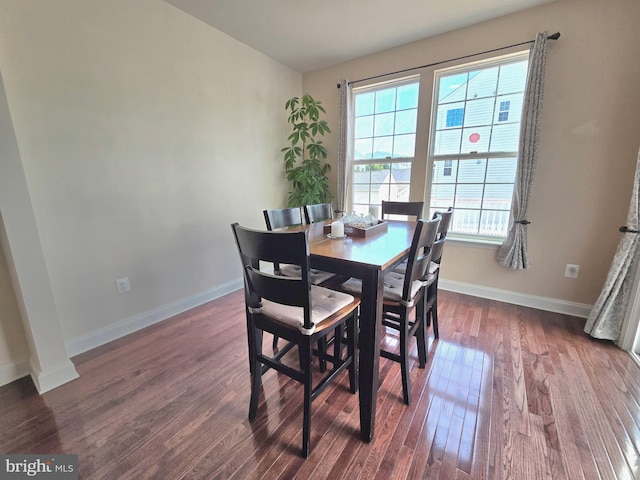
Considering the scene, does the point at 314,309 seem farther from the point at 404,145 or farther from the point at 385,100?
the point at 385,100

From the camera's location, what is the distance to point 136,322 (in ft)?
6.93

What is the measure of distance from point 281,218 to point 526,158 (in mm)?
2181

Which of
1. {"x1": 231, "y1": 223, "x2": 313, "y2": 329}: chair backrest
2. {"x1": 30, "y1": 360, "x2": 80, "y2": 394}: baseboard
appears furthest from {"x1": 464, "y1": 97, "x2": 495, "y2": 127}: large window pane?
{"x1": 30, "y1": 360, "x2": 80, "y2": 394}: baseboard

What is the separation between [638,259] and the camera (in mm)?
1833

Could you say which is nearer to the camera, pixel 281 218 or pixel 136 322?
pixel 281 218

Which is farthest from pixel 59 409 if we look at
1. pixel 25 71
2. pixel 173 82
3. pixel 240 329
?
pixel 173 82

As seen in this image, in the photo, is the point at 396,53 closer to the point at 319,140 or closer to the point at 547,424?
the point at 319,140

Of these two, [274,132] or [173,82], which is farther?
[274,132]

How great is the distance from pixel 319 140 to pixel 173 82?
1.78m

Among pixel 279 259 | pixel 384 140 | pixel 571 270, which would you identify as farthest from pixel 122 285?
pixel 571 270

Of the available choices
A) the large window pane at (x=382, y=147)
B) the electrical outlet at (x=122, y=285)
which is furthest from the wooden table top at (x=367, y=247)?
the large window pane at (x=382, y=147)

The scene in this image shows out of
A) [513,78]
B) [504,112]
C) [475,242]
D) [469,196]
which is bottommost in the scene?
[475,242]

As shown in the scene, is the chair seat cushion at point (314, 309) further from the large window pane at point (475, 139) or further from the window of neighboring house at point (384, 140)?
the large window pane at point (475, 139)

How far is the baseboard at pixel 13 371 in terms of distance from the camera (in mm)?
1546
